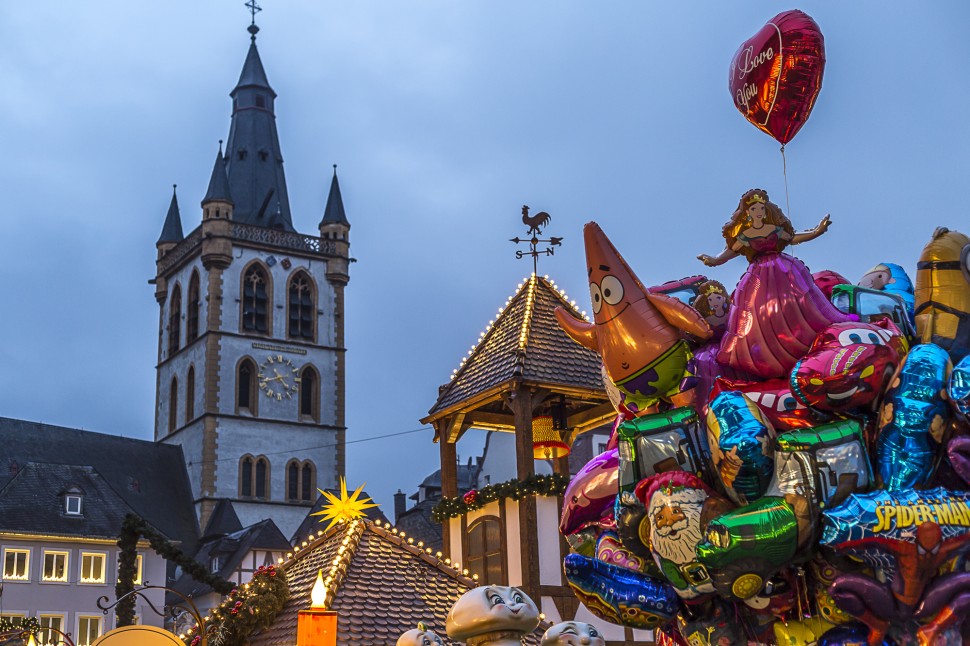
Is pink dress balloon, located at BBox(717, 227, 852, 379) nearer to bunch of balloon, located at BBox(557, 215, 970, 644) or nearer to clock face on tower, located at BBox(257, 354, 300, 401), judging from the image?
bunch of balloon, located at BBox(557, 215, 970, 644)

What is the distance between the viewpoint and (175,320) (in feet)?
239

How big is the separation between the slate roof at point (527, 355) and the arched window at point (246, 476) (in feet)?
176

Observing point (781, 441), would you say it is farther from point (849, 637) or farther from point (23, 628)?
point (23, 628)

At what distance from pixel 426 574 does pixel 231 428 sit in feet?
184

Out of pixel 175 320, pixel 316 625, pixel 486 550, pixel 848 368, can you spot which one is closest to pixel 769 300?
pixel 848 368

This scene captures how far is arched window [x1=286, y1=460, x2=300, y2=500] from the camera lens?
67500 millimetres

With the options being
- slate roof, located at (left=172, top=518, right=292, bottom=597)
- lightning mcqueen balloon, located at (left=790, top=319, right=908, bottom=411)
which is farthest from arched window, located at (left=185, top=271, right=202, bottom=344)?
lightning mcqueen balloon, located at (left=790, top=319, right=908, bottom=411)

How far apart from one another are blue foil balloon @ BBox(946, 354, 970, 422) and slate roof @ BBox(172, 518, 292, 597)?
162 feet

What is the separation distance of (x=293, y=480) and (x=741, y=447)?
207 ft

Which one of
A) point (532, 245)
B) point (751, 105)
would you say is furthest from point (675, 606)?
point (532, 245)

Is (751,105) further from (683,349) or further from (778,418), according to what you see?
(778,418)

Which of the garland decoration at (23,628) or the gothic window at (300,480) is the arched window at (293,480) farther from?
the garland decoration at (23,628)

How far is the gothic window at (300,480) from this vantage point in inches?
2660

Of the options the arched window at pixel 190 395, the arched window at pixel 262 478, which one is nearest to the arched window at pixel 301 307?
the arched window at pixel 190 395
